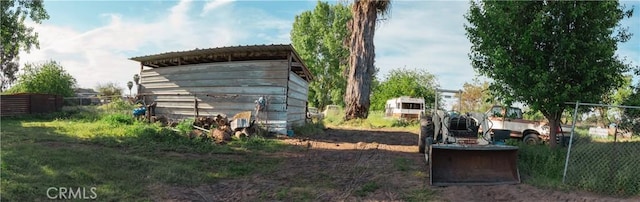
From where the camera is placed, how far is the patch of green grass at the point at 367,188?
6.01 meters

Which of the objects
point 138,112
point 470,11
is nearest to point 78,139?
point 138,112

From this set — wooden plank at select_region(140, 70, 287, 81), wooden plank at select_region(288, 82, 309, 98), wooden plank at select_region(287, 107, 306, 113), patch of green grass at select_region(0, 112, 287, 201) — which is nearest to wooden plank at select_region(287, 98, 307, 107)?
wooden plank at select_region(287, 107, 306, 113)

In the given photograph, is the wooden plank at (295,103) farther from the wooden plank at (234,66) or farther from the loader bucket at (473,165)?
the loader bucket at (473,165)

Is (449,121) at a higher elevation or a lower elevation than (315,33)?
lower

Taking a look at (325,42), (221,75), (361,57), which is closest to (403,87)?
(325,42)

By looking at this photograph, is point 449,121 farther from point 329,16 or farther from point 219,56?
point 329,16

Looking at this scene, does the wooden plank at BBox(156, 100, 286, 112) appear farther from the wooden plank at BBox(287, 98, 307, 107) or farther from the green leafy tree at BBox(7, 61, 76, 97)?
the green leafy tree at BBox(7, 61, 76, 97)

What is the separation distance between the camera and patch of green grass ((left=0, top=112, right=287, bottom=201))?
5359 mm

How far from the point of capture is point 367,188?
6242 millimetres

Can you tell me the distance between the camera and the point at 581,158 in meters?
7.51

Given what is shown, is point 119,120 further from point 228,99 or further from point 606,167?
point 606,167

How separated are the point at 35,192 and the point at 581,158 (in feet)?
29.2

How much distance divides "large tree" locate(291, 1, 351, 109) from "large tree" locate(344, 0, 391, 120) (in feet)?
50.0

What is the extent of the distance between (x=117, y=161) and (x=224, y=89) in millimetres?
6303
